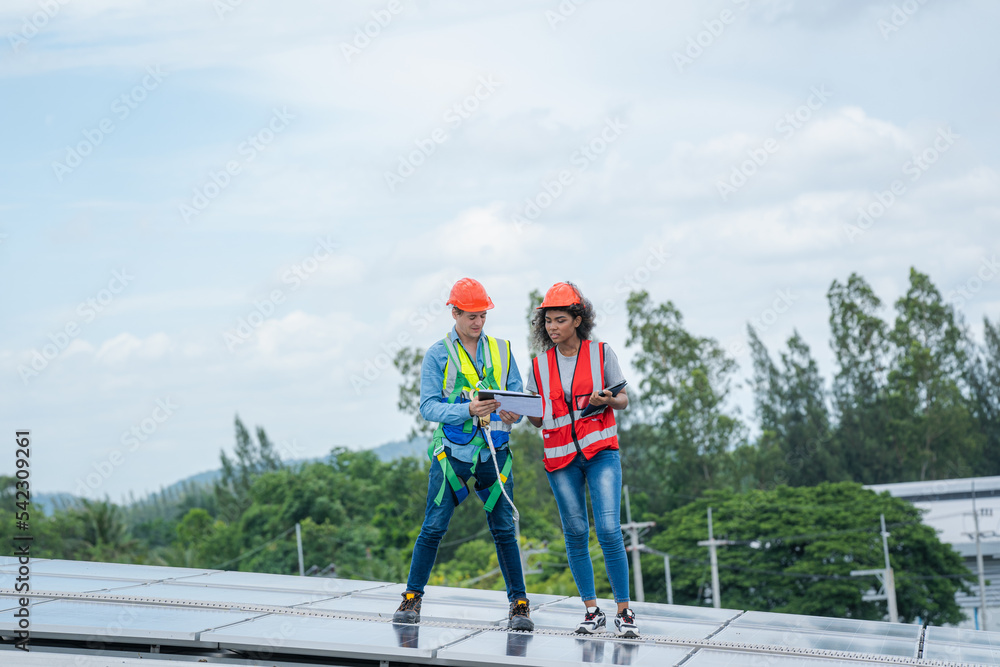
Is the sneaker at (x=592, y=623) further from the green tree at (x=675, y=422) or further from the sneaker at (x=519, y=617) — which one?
the green tree at (x=675, y=422)

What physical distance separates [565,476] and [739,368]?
56.8 meters

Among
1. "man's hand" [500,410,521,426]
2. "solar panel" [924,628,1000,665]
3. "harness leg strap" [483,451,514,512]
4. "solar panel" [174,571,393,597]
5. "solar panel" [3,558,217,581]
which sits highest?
"man's hand" [500,410,521,426]

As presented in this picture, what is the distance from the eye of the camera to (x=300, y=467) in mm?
60188

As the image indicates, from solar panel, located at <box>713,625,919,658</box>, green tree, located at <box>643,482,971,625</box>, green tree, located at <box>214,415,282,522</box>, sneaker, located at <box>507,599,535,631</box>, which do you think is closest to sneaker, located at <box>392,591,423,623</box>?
sneaker, located at <box>507,599,535,631</box>

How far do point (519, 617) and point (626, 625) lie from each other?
724 mm

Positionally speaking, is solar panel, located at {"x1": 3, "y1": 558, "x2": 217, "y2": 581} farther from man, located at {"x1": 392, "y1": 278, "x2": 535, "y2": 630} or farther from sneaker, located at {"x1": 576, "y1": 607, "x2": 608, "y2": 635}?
sneaker, located at {"x1": 576, "y1": 607, "x2": 608, "y2": 635}

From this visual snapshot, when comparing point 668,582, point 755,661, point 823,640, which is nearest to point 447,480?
point 755,661

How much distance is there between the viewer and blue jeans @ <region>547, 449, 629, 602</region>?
633 cm

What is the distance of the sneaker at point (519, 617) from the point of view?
6.65 metres

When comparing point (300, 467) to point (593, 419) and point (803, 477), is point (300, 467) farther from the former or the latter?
point (593, 419)

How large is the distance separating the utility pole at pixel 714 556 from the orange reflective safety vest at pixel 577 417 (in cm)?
3700

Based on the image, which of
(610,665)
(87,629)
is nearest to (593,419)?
(610,665)

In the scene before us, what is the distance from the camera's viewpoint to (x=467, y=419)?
20.2 feet

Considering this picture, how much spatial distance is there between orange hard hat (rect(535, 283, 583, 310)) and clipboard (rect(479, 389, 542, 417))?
73 cm
